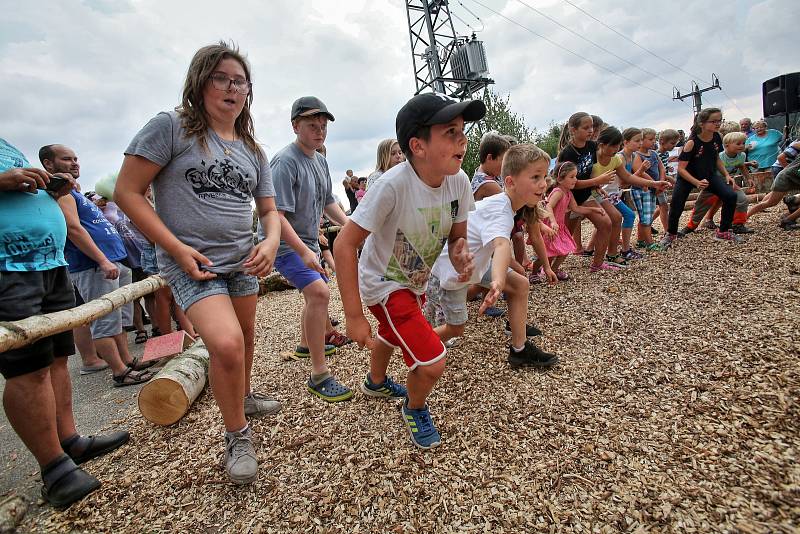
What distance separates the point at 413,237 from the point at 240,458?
138 centimetres

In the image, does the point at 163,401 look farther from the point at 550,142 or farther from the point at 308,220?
the point at 550,142

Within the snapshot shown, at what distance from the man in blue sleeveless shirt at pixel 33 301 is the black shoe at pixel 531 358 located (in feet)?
8.25

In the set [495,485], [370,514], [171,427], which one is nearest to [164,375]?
[171,427]

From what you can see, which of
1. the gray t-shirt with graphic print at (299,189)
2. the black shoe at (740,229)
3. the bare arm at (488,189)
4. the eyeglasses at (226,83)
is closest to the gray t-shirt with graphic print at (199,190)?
the eyeglasses at (226,83)

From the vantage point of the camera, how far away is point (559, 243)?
4.30 metres

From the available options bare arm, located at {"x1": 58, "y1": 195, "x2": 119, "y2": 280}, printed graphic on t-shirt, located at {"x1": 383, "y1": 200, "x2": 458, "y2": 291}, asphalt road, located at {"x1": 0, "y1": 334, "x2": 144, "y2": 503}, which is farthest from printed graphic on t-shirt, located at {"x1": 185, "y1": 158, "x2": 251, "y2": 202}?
bare arm, located at {"x1": 58, "y1": 195, "x2": 119, "y2": 280}

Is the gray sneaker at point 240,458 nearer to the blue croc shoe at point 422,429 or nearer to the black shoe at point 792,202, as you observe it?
the blue croc shoe at point 422,429

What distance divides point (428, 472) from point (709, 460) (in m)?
1.23

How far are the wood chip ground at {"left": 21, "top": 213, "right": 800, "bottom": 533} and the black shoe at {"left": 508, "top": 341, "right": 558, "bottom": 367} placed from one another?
0.08 m

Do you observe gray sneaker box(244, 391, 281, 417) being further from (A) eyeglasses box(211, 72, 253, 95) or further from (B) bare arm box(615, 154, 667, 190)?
(B) bare arm box(615, 154, 667, 190)

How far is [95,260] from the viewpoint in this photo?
3.15 meters

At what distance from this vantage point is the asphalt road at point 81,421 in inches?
85.4

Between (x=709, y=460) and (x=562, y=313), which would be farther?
(x=562, y=313)

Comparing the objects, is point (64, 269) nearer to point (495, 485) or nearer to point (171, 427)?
point (171, 427)
